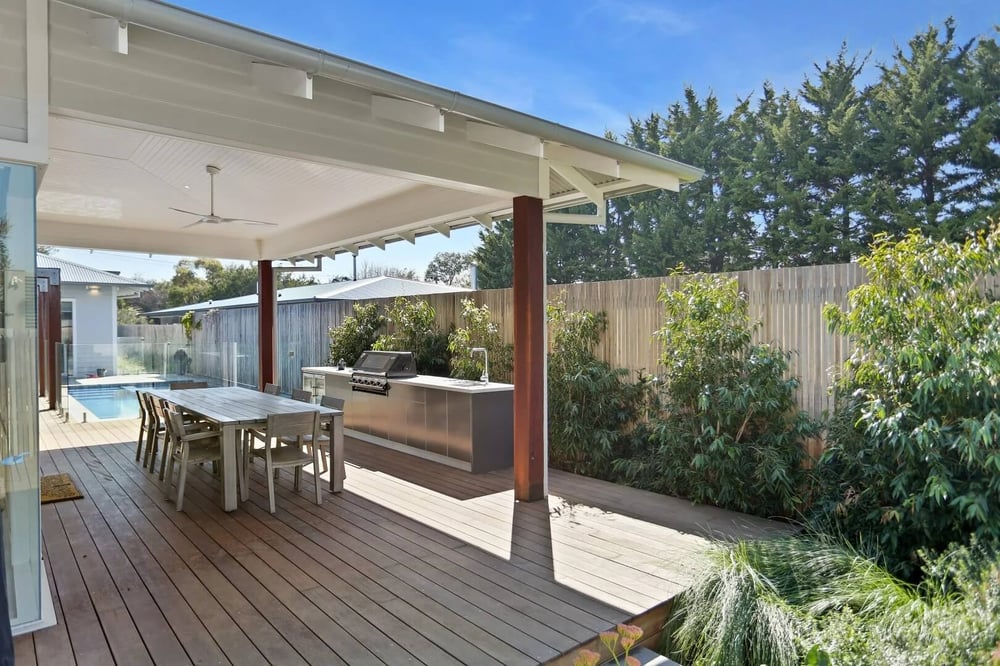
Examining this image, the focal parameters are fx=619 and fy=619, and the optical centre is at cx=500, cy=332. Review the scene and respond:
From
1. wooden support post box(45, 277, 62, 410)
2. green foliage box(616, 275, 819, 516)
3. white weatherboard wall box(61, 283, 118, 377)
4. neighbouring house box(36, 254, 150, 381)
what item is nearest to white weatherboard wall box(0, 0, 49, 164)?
green foliage box(616, 275, 819, 516)

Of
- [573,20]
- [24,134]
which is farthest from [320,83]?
[573,20]

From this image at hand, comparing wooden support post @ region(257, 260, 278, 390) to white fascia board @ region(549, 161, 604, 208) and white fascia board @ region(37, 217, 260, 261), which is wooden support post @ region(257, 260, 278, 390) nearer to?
white fascia board @ region(37, 217, 260, 261)

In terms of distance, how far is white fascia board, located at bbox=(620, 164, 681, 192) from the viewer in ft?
15.8

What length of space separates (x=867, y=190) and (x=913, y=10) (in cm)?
453

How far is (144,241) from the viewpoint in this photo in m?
8.16

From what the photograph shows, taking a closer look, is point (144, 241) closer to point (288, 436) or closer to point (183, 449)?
point (183, 449)

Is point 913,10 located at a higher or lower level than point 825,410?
higher

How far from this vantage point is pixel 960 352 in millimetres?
3244

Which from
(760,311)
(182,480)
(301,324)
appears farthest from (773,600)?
(301,324)

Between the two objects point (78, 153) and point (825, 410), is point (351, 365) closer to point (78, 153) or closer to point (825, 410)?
point (78, 153)

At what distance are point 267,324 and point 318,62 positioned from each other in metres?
6.83

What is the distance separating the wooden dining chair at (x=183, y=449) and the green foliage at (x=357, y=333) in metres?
3.33

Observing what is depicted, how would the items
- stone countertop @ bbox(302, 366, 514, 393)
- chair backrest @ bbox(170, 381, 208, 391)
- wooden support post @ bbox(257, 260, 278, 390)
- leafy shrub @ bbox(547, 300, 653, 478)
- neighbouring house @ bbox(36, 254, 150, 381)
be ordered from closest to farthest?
leafy shrub @ bbox(547, 300, 653, 478)
stone countertop @ bbox(302, 366, 514, 393)
chair backrest @ bbox(170, 381, 208, 391)
wooden support post @ bbox(257, 260, 278, 390)
neighbouring house @ bbox(36, 254, 150, 381)

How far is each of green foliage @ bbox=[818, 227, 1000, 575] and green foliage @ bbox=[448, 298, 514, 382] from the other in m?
3.63
